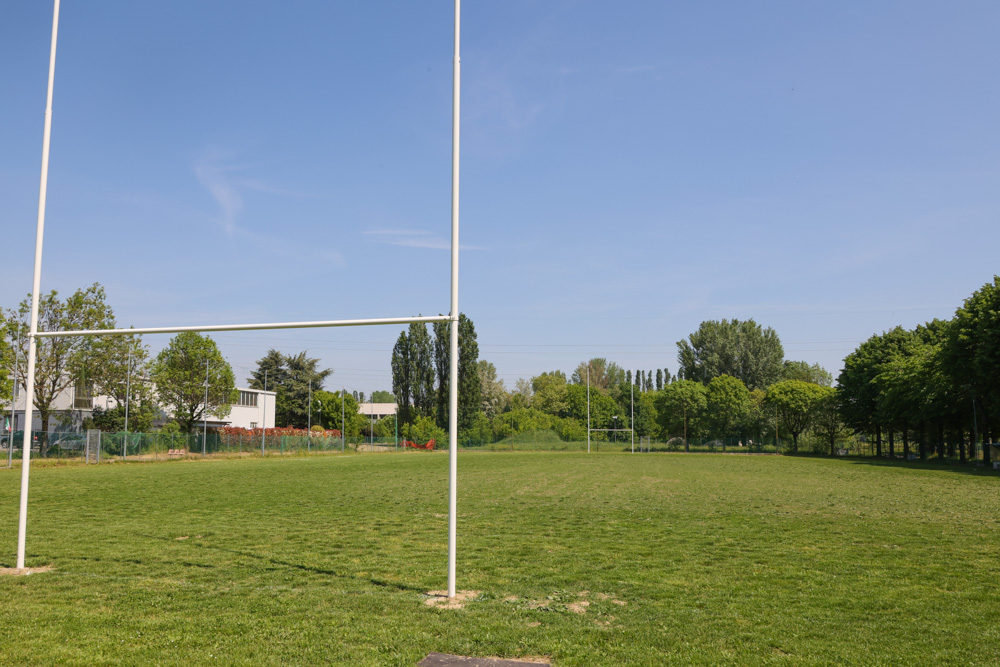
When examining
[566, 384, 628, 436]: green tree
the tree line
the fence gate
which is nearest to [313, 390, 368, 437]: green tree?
[566, 384, 628, 436]: green tree

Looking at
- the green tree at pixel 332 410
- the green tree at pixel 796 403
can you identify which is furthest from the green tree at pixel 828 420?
the green tree at pixel 332 410

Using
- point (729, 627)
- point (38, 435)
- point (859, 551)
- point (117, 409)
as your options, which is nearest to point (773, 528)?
point (859, 551)

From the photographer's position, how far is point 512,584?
783 cm

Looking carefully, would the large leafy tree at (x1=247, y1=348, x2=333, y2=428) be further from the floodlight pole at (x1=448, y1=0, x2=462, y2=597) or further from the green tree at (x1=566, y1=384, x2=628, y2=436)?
the floodlight pole at (x1=448, y1=0, x2=462, y2=597)

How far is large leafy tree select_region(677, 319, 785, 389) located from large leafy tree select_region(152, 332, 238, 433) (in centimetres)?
6939

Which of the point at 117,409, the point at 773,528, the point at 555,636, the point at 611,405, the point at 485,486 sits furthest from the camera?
the point at 611,405

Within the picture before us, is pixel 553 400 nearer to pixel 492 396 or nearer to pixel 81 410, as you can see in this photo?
pixel 492 396

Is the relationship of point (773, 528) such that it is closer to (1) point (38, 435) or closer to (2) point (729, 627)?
(2) point (729, 627)

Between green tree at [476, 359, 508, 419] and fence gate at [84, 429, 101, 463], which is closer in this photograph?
fence gate at [84, 429, 101, 463]

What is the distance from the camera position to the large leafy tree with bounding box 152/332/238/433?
53688mm

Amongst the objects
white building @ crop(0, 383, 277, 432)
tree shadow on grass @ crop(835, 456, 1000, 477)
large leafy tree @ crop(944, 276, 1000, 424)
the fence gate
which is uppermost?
large leafy tree @ crop(944, 276, 1000, 424)

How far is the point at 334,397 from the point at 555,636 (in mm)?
80663

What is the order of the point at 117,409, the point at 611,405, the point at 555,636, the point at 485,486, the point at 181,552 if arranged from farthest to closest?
1. the point at 611,405
2. the point at 117,409
3. the point at 485,486
4. the point at 181,552
5. the point at 555,636

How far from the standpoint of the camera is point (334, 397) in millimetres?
83875
